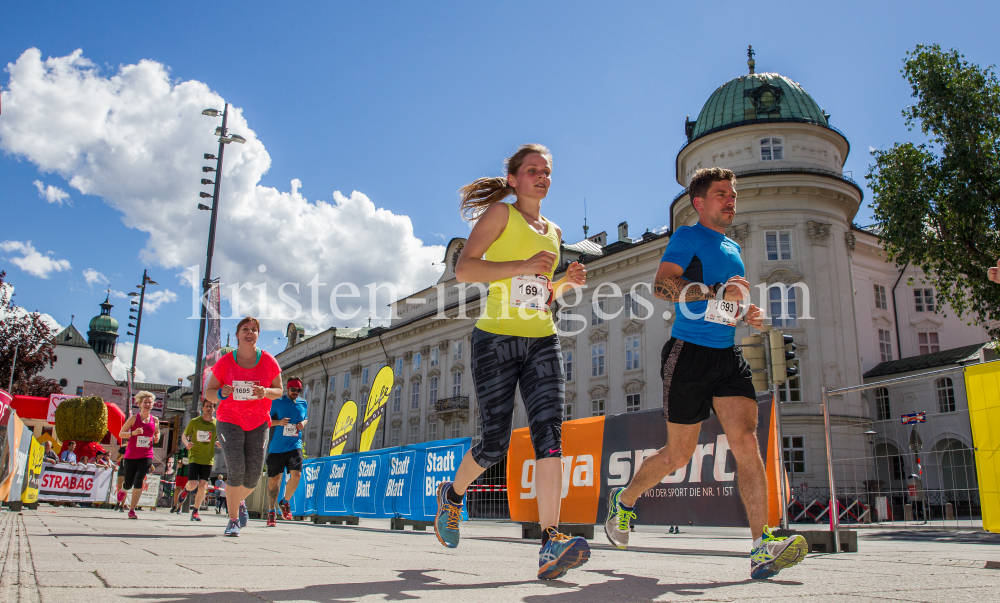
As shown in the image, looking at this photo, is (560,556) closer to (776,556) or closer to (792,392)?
(776,556)

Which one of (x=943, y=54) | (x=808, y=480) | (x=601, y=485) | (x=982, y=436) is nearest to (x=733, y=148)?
(x=943, y=54)

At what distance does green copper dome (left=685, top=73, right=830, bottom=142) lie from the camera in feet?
113

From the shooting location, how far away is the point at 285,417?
1016 cm

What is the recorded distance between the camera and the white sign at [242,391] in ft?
20.7

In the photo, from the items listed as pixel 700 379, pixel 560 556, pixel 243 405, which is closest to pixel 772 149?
pixel 243 405

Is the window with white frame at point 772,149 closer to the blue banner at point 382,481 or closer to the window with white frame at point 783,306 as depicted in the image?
the window with white frame at point 783,306

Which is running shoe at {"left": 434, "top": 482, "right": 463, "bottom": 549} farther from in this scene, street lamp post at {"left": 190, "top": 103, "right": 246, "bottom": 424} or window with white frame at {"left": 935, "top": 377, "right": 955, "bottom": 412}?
window with white frame at {"left": 935, "top": 377, "right": 955, "bottom": 412}

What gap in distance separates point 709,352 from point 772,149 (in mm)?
32575

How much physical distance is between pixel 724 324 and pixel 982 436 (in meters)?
2.20

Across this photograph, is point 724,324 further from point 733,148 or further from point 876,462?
point 733,148

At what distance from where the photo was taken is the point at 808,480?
27.8m

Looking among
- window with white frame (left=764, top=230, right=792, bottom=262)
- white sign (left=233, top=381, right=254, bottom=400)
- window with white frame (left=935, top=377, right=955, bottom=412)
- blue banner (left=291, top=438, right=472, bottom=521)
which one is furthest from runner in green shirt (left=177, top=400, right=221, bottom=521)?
window with white frame (left=935, top=377, right=955, bottom=412)

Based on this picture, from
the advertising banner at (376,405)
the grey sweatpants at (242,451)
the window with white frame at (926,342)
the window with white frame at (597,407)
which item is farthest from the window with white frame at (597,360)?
the grey sweatpants at (242,451)

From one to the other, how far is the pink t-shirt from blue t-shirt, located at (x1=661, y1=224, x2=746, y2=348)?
3840mm
